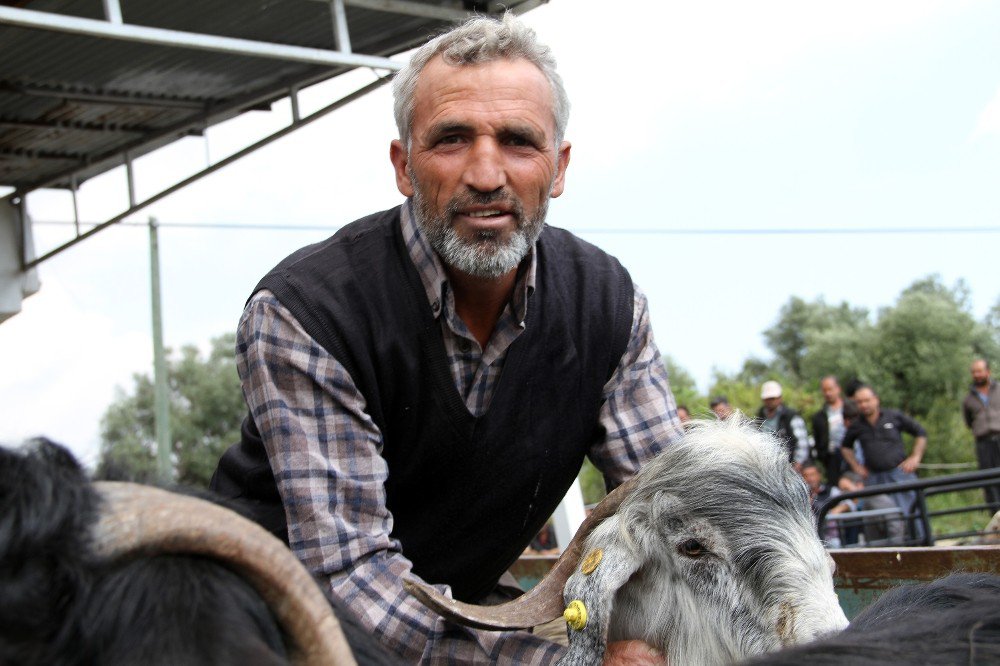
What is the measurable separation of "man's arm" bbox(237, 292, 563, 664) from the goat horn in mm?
68

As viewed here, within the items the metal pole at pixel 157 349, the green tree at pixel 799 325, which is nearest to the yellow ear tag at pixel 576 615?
the metal pole at pixel 157 349

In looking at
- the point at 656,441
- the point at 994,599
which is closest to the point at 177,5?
the point at 656,441

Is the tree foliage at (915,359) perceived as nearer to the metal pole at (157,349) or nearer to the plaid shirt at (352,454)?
the metal pole at (157,349)

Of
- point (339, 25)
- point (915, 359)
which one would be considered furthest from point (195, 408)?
point (339, 25)

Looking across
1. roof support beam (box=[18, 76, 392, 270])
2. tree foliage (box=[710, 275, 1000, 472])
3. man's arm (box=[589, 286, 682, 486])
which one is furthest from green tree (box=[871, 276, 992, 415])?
man's arm (box=[589, 286, 682, 486])

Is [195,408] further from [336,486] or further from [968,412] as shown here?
[336,486]

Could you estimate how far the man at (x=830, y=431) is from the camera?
12102mm

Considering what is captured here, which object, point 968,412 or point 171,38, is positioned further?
point 968,412

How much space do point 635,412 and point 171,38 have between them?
16.9 feet

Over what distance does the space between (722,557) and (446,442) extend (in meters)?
0.83

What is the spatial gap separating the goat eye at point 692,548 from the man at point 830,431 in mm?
9817

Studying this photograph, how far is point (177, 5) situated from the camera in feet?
27.1

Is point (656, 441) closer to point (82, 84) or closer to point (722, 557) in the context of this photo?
point (722, 557)

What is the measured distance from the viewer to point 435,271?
10.2 feet
